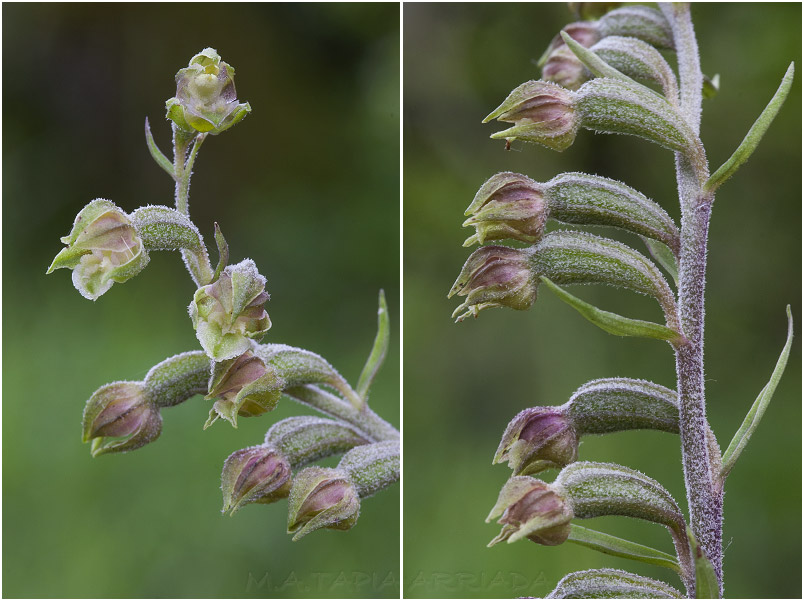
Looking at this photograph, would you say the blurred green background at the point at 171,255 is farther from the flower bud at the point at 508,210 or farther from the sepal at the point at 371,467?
A: the flower bud at the point at 508,210

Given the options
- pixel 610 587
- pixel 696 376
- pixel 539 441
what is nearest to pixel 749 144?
pixel 696 376

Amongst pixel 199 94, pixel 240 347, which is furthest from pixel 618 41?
pixel 240 347

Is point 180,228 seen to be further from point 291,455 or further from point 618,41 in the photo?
point 618,41

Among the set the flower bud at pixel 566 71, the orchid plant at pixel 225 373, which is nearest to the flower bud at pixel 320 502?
the orchid plant at pixel 225 373

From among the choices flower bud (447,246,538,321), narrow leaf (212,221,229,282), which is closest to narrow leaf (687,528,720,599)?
flower bud (447,246,538,321)

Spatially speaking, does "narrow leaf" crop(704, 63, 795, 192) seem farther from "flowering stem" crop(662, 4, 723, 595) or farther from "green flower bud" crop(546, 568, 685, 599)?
"green flower bud" crop(546, 568, 685, 599)

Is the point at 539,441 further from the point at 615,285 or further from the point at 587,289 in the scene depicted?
the point at 587,289
